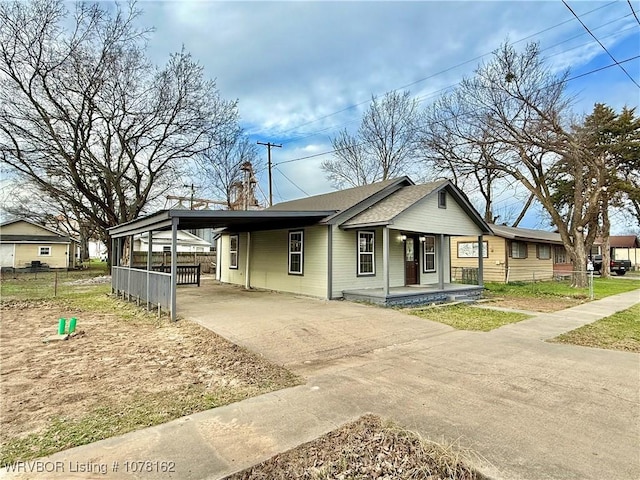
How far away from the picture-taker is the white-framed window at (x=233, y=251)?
17.2 m

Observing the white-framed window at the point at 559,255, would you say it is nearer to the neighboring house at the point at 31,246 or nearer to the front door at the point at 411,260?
the front door at the point at 411,260

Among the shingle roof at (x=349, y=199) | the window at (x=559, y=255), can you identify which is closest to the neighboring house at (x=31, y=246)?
the shingle roof at (x=349, y=199)

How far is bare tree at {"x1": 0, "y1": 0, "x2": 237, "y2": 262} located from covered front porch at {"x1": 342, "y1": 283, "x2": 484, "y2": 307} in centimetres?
1496

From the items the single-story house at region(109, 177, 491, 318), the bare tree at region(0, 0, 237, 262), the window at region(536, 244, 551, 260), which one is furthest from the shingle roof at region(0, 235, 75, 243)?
the window at region(536, 244, 551, 260)

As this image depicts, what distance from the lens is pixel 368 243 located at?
12977mm

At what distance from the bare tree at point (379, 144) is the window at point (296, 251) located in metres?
13.6

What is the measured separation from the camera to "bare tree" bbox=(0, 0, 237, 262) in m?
16.8

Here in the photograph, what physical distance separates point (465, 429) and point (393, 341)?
355cm

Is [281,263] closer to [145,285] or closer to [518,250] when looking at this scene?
[145,285]

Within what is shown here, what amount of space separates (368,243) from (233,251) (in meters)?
7.41

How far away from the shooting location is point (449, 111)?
1973 centimetres

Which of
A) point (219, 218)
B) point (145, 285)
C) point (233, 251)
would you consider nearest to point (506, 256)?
point (233, 251)

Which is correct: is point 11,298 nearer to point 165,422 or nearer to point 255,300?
point 255,300

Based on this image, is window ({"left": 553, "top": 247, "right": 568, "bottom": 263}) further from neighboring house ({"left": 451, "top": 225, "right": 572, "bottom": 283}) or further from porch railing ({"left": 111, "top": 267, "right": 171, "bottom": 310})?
porch railing ({"left": 111, "top": 267, "right": 171, "bottom": 310})
